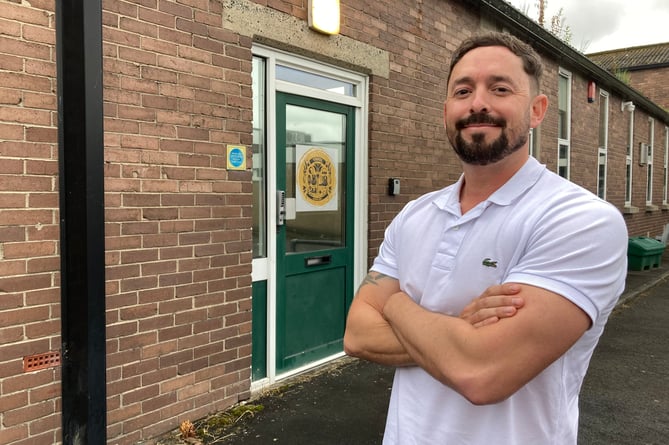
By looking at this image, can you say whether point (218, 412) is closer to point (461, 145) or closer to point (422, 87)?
point (461, 145)

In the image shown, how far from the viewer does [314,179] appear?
4.63 metres

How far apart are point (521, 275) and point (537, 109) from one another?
20.6 inches

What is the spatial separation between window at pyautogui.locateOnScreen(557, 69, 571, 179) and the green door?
5.72 metres

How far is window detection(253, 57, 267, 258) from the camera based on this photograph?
412 cm

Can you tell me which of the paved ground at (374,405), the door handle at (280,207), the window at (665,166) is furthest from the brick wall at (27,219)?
the window at (665,166)

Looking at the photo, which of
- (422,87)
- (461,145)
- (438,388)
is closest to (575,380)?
(438,388)

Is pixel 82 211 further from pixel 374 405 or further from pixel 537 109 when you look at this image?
pixel 374 405

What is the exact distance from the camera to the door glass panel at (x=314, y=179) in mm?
4422

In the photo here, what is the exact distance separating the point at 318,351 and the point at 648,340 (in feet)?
13.0

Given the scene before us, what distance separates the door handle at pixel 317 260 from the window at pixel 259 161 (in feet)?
1.67

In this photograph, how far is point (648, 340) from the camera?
6.01 m

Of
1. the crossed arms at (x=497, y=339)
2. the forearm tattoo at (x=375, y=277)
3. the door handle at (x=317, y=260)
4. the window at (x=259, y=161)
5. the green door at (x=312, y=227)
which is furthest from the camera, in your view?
the door handle at (x=317, y=260)

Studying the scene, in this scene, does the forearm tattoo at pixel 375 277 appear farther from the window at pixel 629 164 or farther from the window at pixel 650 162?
the window at pixel 650 162

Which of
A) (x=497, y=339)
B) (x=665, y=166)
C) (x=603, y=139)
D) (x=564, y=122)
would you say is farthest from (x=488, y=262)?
(x=665, y=166)
